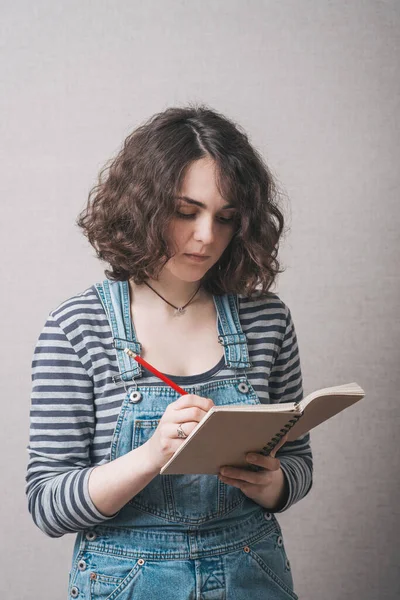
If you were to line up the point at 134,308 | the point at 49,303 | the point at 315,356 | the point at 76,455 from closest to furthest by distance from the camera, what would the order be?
the point at 76,455 → the point at 134,308 → the point at 49,303 → the point at 315,356

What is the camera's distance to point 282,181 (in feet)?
6.40

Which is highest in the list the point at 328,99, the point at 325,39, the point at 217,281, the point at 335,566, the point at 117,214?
the point at 325,39

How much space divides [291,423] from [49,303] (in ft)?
3.48

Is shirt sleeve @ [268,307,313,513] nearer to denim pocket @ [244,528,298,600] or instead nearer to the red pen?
denim pocket @ [244,528,298,600]

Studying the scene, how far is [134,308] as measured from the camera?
1.18 meters

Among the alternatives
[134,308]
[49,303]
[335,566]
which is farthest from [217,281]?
[335,566]

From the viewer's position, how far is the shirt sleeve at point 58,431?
103 cm

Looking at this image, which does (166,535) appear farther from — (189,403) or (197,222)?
(197,222)

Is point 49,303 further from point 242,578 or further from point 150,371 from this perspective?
point 242,578

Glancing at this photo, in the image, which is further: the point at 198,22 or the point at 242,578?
the point at 198,22

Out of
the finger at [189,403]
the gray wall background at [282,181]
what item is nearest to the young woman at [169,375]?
the finger at [189,403]

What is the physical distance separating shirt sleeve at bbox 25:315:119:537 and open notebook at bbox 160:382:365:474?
18cm

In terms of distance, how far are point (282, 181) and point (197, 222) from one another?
869mm

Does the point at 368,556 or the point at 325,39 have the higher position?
the point at 325,39
